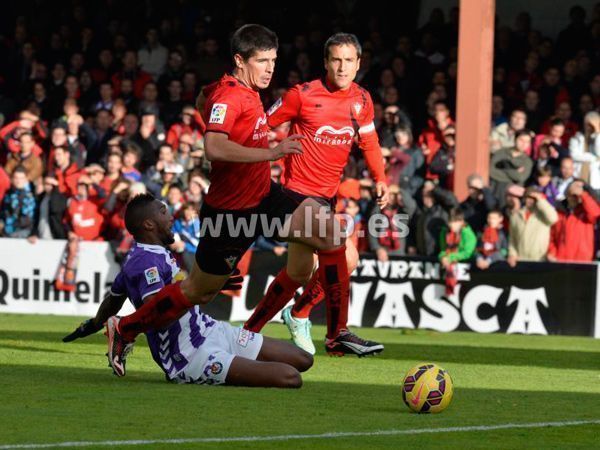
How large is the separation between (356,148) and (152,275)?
10.7 m

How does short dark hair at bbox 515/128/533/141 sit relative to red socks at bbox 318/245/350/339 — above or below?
above

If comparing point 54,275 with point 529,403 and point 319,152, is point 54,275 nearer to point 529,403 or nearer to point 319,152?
point 319,152

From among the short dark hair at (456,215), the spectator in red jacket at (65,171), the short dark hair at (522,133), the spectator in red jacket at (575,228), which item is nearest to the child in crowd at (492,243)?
the short dark hair at (456,215)

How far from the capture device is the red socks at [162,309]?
839 cm

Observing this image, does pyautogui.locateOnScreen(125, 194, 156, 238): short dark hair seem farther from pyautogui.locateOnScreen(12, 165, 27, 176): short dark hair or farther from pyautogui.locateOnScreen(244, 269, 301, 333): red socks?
pyautogui.locateOnScreen(12, 165, 27, 176): short dark hair

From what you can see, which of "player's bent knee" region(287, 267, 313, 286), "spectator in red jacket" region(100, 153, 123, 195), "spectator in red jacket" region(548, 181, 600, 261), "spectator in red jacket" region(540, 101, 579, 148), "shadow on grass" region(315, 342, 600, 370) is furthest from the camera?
"spectator in red jacket" region(100, 153, 123, 195)

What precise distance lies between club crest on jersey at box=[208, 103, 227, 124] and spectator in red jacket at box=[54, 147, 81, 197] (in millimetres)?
10079

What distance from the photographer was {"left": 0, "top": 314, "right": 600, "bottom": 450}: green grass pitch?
22.0 ft

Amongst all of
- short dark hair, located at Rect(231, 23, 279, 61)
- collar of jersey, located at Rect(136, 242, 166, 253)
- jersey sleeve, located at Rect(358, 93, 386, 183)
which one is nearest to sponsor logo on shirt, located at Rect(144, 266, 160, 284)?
collar of jersey, located at Rect(136, 242, 166, 253)

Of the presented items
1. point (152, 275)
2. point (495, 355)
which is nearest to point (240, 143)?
point (152, 275)

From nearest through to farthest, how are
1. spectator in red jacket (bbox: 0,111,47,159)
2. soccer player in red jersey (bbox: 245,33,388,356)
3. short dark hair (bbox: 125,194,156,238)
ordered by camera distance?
short dark hair (bbox: 125,194,156,238), soccer player in red jersey (bbox: 245,33,388,356), spectator in red jacket (bbox: 0,111,47,159)

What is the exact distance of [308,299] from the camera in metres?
10.7

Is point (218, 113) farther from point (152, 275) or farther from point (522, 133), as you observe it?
→ point (522, 133)

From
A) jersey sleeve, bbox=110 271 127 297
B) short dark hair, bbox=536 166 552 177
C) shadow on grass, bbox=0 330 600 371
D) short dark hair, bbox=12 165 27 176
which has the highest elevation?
short dark hair, bbox=536 166 552 177
